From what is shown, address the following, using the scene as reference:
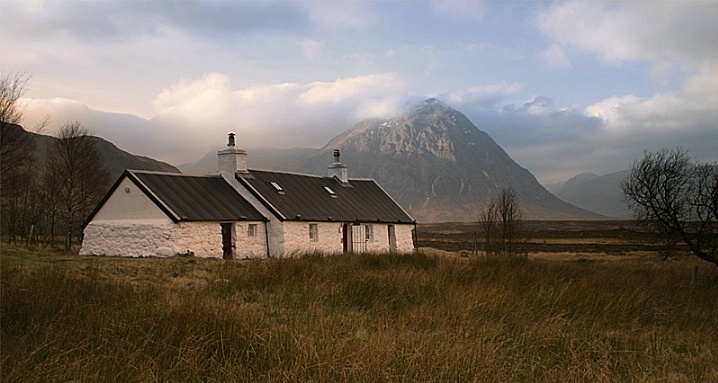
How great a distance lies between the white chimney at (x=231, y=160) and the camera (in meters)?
32.9

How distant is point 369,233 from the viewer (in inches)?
1438

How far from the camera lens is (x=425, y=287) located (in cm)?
1329

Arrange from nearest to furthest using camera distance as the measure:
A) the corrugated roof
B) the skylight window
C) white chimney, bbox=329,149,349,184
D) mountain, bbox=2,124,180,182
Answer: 1. the corrugated roof
2. the skylight window
3. white chimney, bbox=329,149,349,184
4. mountain, bbox=2,124,180,182

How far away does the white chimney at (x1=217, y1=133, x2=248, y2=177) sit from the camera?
32.9 meters

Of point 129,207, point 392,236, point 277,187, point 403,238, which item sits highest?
point 277,187

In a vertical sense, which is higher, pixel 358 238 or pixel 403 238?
pixel 358 238

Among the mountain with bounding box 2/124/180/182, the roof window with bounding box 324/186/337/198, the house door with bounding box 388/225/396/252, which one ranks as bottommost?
the house door with bounding box 388/225/396/252

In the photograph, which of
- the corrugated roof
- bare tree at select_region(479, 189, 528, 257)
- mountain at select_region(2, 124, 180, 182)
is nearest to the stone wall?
the corrugated roof

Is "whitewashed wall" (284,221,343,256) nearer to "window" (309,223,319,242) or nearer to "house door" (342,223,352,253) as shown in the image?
"window" (309,223,319,242)

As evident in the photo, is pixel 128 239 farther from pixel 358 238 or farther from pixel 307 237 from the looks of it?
pixel 358 238

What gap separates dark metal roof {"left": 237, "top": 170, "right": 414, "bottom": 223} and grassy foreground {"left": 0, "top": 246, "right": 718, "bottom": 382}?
1821 cm

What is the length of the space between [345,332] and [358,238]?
26.2 metres

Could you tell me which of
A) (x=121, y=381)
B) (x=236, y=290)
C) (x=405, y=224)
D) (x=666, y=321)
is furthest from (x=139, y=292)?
(x=405, y=224)

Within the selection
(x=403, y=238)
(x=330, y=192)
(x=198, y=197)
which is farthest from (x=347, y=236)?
(x=198, y=197)
